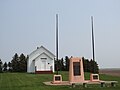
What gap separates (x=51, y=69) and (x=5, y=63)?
27.8 meters

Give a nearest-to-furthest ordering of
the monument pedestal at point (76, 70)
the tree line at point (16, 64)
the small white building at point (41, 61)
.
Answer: the monument pedestal at point (76, 70), the small white building at point (41, 61), the tree line at point (16, 64)

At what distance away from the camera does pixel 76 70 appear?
23.7m

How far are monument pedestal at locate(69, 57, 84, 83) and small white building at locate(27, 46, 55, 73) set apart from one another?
27155 millimetres

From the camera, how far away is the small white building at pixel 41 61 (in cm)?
5222

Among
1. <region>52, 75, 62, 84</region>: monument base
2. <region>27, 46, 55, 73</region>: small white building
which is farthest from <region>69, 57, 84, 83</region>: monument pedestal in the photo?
<region>27, 46, 55, 73</region>: small white building

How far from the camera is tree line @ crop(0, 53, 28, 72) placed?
228 ft

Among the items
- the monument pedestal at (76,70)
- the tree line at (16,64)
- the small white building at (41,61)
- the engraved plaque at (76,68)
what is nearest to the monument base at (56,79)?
the monument pedestal at (76,70)

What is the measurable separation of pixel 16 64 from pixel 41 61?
19.7 m

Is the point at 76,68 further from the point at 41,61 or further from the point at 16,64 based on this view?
the point at 16,64

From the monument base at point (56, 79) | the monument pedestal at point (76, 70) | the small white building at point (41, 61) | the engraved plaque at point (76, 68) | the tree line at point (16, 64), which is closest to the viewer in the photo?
the monument pedestal at point (76, 70)

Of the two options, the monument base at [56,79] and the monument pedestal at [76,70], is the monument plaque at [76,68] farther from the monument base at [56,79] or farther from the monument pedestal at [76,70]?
the monument base at [56,79]

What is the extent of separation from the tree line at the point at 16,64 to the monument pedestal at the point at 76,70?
46.3 metres

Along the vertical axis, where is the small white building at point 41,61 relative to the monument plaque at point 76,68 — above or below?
above

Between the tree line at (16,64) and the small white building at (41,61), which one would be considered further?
the tree line at (16,64)
